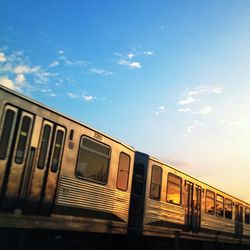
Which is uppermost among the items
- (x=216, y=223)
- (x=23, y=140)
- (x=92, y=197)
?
(x=23, y=140)

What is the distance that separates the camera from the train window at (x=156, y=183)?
43.1 ft

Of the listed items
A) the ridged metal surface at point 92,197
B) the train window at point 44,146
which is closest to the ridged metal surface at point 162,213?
the ridged metal surface at point 92,197

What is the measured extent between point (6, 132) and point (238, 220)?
17.9 metres

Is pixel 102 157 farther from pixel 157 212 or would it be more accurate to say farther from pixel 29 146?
pixel 157 212

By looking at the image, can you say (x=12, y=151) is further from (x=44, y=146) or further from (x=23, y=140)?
(x=44, y=146)

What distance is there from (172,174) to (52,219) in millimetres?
6971

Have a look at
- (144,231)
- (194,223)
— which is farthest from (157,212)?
(194,223)

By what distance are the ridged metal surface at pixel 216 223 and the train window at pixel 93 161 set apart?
822 centimetres

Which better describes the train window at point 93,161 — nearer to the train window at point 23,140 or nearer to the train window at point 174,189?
the train window at point 23,140

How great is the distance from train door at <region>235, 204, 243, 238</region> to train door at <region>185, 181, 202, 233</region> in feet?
19.1

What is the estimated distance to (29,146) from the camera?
7871 mm

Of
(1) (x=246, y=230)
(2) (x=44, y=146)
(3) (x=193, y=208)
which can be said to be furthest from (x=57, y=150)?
(1) (x=246, y=230)

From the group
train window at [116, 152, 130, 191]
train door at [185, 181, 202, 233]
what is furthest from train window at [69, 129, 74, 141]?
train door at [185, 181, 202, 233]

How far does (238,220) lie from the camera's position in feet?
71.6
